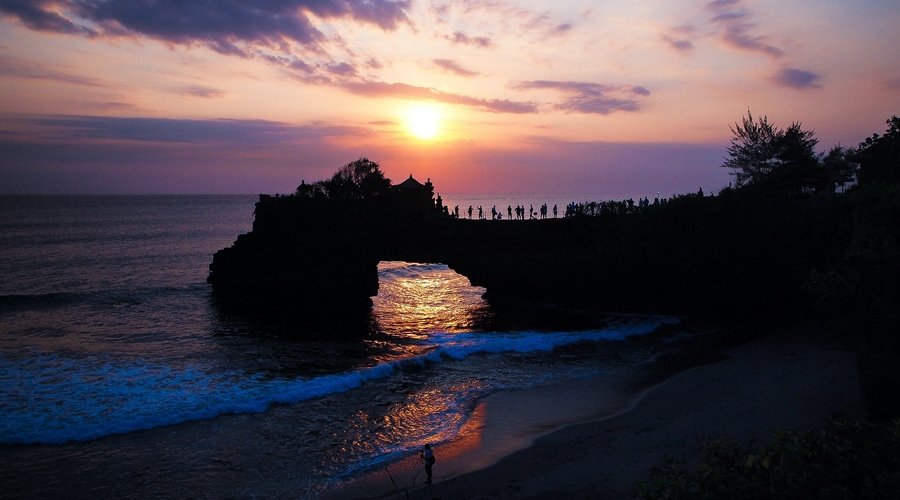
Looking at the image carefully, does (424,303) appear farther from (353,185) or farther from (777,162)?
(777,162)

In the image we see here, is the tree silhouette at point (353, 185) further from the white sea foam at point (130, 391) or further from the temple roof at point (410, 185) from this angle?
the white sea foam at point (130, 391)

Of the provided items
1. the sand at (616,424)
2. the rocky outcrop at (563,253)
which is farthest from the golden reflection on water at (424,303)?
the sand at (616,424)

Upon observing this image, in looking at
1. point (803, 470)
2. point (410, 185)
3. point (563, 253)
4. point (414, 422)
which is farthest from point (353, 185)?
point (803, 470)

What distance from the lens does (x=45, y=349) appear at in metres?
25.4

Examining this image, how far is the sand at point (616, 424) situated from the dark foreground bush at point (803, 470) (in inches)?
169

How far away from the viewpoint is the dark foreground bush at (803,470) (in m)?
5.35

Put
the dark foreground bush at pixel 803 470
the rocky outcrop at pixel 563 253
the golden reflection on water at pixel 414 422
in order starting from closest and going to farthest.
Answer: the dark foreground bush at pixel 803 470, the golden reflection on water at pixel 414 422, the rocky outcrop at pixel 563 253

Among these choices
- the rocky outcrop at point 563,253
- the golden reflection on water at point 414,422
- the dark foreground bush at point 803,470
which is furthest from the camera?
the rocky outcrop at point 563,253

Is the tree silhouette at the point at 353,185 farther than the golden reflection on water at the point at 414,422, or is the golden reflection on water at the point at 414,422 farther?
the tree silhouette at the point at 353,185

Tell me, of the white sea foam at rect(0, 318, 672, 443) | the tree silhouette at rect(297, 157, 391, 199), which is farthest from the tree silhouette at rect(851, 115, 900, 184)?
the tree silhouette at rect(297, 157, 391, 199)

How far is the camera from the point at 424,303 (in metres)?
41.0

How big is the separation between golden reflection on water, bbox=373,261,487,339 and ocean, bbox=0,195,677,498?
0.28 m

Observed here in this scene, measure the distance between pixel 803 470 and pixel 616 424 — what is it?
1080 cm

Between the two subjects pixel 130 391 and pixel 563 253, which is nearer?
pixel 130 391
